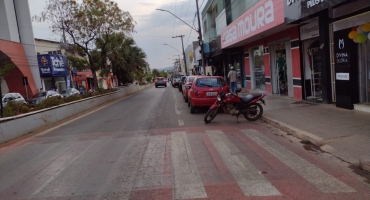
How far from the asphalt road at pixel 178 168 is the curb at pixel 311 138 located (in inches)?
8.5

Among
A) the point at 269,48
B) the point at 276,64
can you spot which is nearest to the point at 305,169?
the point at 276,64

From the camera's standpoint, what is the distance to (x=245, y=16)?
17.2 m

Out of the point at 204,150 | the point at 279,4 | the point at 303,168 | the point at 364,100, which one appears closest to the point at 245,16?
the point at 279,4

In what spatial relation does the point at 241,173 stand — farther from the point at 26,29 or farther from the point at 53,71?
the point at 53,71

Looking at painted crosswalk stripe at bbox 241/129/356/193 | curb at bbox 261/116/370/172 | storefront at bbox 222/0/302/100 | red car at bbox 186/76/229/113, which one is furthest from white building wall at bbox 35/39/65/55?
painted crosswalk stripe at bbox 241/129/356/193

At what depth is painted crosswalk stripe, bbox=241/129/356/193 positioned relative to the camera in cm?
452

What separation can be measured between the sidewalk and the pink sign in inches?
149

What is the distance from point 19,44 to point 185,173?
102 ft

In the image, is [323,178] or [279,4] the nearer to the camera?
[323,178]

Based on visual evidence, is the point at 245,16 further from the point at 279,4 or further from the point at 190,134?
the point at 190,134

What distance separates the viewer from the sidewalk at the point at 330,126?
20.1ft

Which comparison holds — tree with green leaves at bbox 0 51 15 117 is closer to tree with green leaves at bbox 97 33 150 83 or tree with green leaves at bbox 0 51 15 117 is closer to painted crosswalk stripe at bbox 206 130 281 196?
tree with green leaves at bbox 97 33 150 83

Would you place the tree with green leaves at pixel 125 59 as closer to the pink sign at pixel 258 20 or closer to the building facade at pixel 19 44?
the building facade at pixel 19 44

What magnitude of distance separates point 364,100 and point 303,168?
5946 mm
